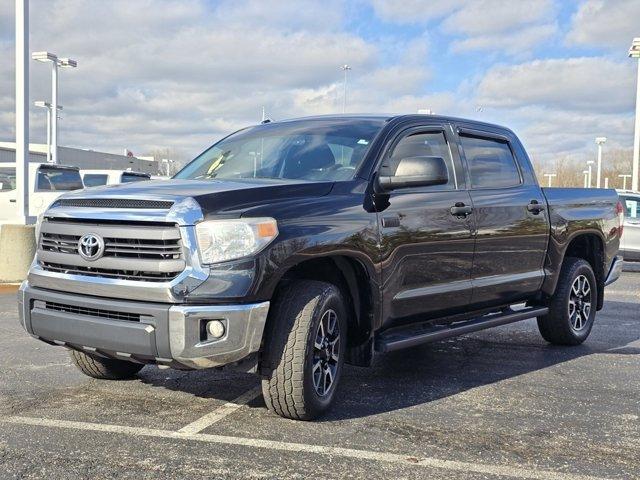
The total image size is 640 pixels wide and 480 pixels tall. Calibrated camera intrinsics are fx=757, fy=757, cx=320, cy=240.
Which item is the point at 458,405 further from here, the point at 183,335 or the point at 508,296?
the point at 183,335

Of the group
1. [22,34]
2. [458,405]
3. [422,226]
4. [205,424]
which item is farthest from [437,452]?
[22,34]

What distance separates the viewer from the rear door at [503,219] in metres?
5.83

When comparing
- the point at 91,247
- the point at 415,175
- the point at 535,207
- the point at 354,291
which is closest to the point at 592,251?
the point at 535,207

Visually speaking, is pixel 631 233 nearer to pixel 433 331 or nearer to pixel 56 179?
pixel 433 331

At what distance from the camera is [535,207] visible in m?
6.43

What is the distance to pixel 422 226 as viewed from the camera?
203 inches

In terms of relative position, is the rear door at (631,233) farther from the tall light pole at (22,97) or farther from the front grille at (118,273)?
the front grille at (118,273)

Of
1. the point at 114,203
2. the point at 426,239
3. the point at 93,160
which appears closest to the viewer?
the point at 114,203

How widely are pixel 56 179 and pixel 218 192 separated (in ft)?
45.6

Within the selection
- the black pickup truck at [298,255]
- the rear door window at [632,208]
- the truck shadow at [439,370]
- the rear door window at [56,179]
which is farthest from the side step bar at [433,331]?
the rear door window at [56,179]

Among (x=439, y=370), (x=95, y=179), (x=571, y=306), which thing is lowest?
(x=439, y=370)

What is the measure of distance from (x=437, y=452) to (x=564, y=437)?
850 mm

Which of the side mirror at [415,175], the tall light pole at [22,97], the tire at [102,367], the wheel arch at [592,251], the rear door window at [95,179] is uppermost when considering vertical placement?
the tall light pole at [22,97]

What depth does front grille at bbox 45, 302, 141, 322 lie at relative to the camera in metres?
4.10
